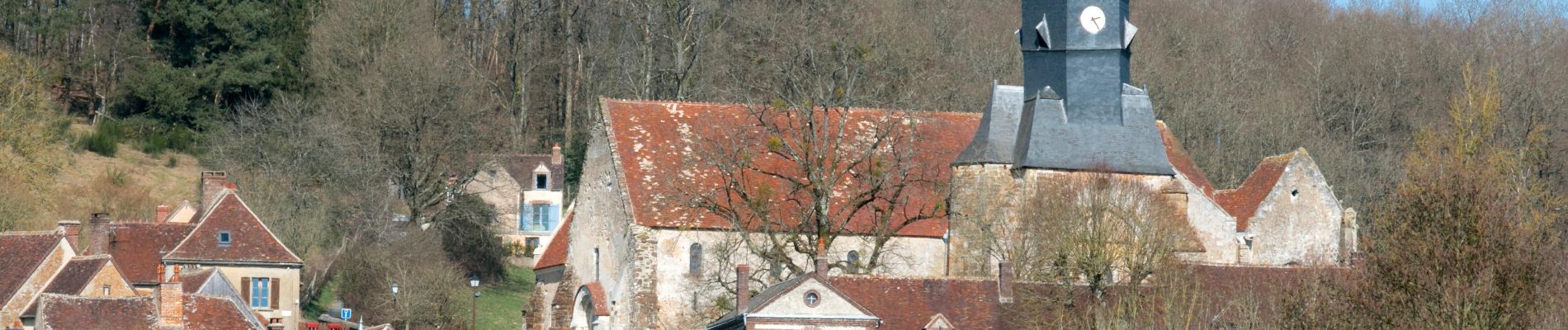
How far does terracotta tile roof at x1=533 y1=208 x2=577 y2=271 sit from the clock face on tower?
31.6ft

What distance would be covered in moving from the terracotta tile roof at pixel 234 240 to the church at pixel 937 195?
797cm

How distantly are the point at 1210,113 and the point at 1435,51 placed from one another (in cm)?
1075

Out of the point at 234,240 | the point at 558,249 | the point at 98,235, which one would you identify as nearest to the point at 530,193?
the point at 234,240

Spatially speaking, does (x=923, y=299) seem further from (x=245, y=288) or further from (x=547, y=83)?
(x=547, y=83)

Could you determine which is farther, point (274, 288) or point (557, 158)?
point (557, 158)

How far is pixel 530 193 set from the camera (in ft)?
224

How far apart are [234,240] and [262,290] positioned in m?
1.24

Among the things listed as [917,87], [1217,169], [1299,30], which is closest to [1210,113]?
[1217,169]

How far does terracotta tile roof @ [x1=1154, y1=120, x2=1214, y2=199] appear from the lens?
42688 millimetres

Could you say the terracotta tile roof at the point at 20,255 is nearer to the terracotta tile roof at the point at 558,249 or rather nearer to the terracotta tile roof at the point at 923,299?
the terracotta tile roof at the point at 558,249

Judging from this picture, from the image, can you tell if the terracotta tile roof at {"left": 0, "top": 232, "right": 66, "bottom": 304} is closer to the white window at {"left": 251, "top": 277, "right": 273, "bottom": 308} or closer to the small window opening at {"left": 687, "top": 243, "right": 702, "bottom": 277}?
the white window at {"left": 251, "top": 277, "right": 273, "bottom": 308}

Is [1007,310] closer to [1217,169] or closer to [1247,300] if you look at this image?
[1247,300]

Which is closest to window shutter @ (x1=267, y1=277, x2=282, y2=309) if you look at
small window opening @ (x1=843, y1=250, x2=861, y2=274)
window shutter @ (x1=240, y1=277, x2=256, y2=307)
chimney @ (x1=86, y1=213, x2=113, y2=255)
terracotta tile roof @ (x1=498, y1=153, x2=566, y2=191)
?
window shutter @ (x1=240, y1=277, x2=256, y2=307)

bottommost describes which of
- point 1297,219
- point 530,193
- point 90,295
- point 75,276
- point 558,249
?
point 90,295
